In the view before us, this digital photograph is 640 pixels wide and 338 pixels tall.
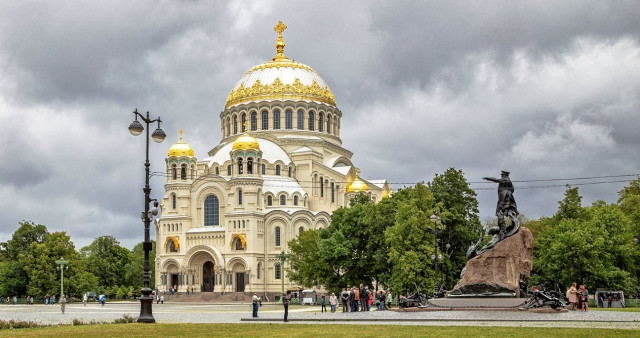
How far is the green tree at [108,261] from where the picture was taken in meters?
91.0

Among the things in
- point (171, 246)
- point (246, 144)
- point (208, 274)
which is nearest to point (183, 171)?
point (171, 246)

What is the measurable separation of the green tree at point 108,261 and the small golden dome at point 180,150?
2130cm

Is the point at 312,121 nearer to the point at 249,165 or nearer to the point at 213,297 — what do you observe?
the point at 249,165

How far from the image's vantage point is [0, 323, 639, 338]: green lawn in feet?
65.0

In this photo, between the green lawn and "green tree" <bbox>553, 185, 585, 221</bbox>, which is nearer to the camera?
the green lawn

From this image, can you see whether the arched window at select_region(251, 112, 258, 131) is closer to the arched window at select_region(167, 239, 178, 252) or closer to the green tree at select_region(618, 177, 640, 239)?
the arched window at select_region(167, 239, 178, 252)

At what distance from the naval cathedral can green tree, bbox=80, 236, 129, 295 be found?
15.7m

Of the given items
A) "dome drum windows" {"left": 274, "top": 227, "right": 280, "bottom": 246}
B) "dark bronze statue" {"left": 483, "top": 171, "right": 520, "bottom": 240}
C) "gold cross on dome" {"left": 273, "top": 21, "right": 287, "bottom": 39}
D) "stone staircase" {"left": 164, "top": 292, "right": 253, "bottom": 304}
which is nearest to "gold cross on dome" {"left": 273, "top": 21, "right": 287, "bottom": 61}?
"gold cross on dome" {"left": 273, "top": 21, "right": 287, "bottom": 39}

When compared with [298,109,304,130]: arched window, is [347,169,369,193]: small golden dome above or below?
below

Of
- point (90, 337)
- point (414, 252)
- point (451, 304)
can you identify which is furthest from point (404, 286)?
point (90, 337)

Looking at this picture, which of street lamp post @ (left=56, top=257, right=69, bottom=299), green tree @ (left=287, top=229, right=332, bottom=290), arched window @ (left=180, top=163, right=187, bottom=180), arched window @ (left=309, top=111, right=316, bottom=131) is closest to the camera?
green tree @ (left=287, top=229, right=332, bottom=290)

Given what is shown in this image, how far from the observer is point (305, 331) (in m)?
22.2

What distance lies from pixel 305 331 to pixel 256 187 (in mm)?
51246

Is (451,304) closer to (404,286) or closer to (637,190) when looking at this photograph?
(404,286)
